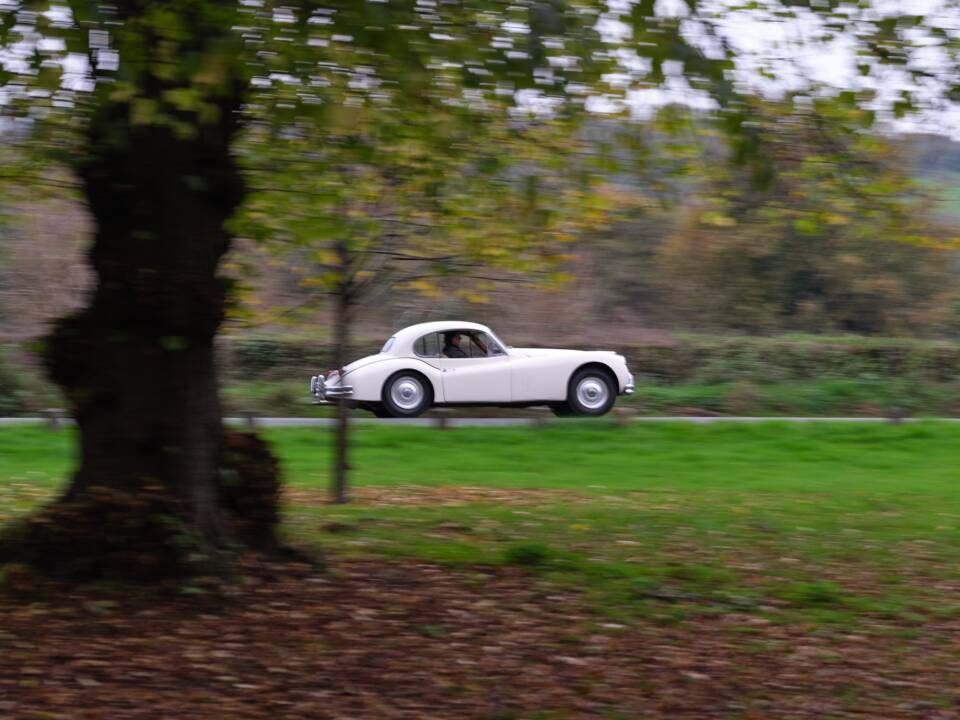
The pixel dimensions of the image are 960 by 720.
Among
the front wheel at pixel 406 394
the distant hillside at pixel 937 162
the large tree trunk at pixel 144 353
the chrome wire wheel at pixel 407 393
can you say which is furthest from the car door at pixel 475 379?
the large tree trunk at pixel 144 353

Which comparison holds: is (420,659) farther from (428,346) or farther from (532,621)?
(428,346)

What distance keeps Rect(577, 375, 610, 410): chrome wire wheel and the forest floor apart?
8982mm

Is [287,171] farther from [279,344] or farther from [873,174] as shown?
[279,344]

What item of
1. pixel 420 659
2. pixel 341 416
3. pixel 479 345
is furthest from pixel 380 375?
pixel 420 659

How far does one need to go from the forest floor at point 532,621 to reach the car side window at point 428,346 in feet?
28.8

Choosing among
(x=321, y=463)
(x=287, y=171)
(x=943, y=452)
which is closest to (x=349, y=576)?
(x=287, y=171)

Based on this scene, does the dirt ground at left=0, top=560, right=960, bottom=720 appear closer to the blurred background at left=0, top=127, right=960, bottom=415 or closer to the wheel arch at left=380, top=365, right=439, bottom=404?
the blurred background at left=0, top=127, right=960, bottom=415

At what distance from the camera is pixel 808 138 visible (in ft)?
26.1

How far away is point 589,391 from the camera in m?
20.3

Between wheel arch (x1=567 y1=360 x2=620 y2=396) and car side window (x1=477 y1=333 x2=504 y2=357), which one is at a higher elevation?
car side window (x1=477 y1=333 x2=504 y2=357)

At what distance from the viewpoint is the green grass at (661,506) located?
7.35 metres

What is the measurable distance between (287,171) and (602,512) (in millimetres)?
4451

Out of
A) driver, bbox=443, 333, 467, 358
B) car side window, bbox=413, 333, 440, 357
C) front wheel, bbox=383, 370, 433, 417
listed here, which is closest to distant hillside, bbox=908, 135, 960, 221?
driver, bbox=443, 333, 467, 358

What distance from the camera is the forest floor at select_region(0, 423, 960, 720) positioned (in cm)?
520
